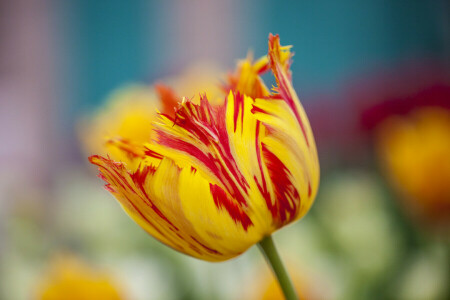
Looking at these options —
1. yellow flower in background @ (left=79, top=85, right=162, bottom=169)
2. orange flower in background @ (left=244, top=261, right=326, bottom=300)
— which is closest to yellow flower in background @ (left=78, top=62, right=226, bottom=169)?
yellow flower in background @ (left=79, top=85, right=162, bottom=169)

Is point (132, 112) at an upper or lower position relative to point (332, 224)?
upper

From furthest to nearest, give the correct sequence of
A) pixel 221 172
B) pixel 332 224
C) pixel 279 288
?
pixel 332 224, pixel 279 288, pixel 221 172

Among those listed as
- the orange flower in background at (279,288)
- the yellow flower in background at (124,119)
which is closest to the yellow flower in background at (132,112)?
the yellow flower in background at (124,119)

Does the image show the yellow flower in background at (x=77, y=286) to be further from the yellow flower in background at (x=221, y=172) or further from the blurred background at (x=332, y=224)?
the yellow flower in background at (x=221, y=172)

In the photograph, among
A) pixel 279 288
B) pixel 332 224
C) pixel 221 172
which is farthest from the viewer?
pixel 332 224

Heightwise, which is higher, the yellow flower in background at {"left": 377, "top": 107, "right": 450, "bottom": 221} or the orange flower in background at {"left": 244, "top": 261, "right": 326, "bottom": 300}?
the yellow flower in background at {"left": 377, "top": 107, "right": 450, "bottom": 221}

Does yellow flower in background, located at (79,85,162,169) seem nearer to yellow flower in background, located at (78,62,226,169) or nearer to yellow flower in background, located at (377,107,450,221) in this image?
yellow flower in background, located at (78,62,226,169)

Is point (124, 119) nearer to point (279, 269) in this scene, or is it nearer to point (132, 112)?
point (132, 112)

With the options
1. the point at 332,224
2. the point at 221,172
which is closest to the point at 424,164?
the point at 332,224
